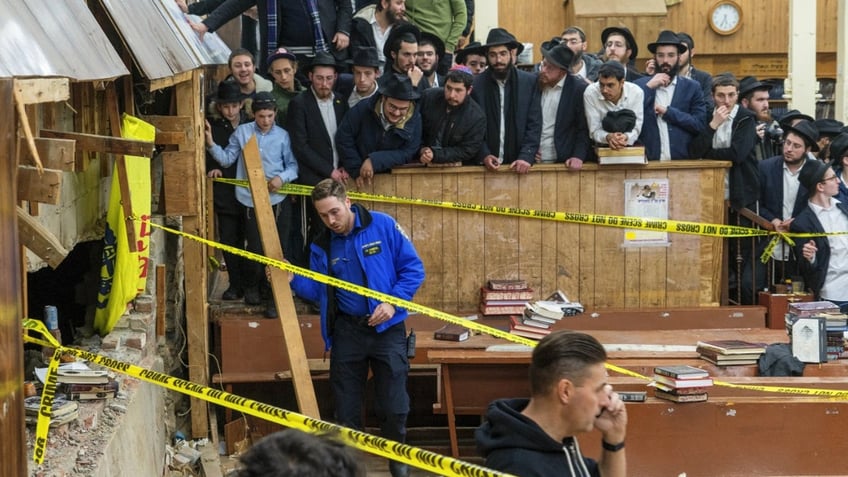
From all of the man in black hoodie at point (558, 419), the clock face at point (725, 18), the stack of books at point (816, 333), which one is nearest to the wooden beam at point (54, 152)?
the man in black hoodie at point (558, 419)

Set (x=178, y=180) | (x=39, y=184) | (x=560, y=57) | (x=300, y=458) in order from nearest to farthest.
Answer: (x=300, y=458)
(x=39, y=184)
(x=178, y=180)
(x=560, y=57)

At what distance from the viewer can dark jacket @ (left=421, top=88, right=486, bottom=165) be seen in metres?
11.0

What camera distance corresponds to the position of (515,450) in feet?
13.7

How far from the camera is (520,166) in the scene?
11.1 meters

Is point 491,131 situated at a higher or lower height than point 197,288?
higher

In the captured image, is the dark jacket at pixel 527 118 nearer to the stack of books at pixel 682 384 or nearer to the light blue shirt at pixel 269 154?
the light blue shirt at pixel 269 154

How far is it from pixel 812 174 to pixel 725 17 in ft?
39.6

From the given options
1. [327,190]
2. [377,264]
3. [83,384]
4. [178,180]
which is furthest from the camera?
[178,180]

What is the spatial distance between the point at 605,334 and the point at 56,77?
21.8 feet

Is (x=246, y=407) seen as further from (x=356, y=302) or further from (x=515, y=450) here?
(x=356, y=302)

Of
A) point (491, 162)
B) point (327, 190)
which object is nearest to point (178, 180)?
point (327, 190)

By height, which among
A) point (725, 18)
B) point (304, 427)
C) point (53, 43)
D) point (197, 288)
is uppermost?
point (725, 18)

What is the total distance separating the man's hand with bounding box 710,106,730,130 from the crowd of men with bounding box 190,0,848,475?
0.01m

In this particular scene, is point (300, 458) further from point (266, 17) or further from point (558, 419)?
point (266, 17)
